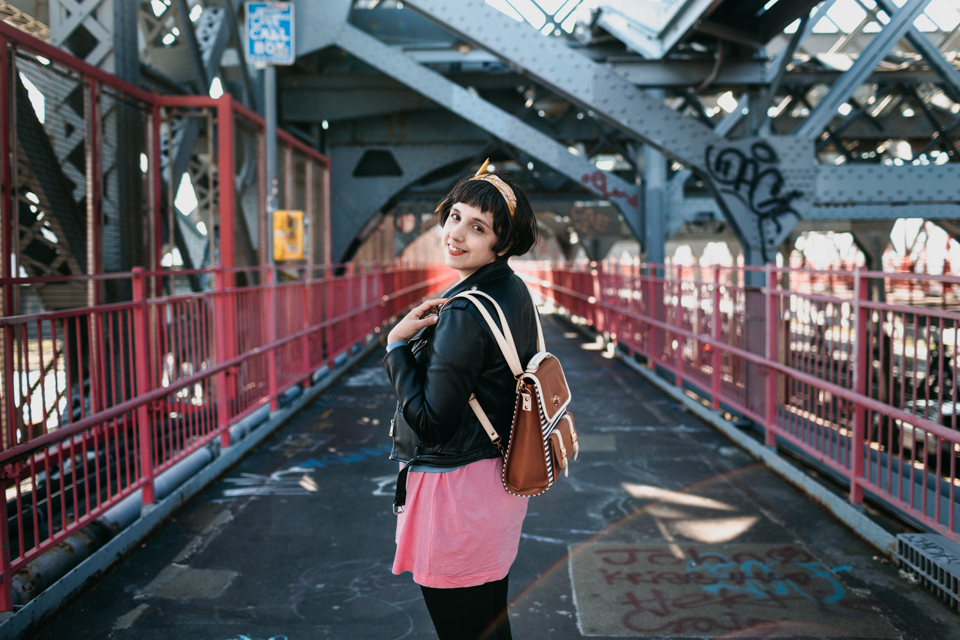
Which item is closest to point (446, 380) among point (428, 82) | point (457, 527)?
point (457, 527)

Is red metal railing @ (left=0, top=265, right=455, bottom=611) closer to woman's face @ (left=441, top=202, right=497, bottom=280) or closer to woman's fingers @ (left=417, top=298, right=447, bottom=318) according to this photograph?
woman's fingers @ (left=417, top=298, right=447, bottom=318)

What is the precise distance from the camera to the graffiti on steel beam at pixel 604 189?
13.2 metres

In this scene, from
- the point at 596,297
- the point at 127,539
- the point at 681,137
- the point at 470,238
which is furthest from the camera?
the point at 596,297

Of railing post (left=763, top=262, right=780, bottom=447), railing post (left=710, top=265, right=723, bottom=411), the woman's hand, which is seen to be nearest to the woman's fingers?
the woman's hand

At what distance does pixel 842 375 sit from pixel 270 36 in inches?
314

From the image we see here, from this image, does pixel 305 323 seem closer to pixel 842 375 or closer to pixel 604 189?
pixel 604 189

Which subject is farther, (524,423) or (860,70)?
(860,70)

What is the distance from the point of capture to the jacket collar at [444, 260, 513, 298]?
94.0 inches

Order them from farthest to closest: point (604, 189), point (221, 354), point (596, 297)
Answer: point (596, 297) < point (604, 189) < point (221, 354)

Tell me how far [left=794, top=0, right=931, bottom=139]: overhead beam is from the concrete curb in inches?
266

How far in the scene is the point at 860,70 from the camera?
28.8ft

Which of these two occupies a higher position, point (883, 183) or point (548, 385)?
point (883, 183)

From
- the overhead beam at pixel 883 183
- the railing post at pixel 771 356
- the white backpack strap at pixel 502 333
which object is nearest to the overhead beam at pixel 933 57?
the overhead beam at pixel 883 183

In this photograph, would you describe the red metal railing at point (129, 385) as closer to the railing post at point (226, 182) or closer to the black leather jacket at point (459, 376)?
the railing post at point (226, 182)
